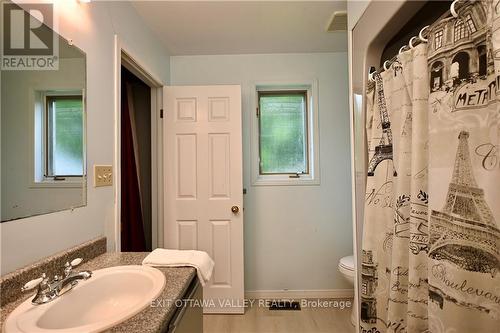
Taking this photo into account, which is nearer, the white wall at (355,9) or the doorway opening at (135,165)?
the white wall at (355,9)

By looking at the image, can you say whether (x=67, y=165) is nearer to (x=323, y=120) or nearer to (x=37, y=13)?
(x=37, y=13)

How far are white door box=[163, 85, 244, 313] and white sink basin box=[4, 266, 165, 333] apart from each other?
1129 mm

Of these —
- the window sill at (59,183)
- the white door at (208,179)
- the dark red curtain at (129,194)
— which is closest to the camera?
the window sill at (59,183)

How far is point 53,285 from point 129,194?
155cm

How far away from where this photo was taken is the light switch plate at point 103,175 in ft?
4.30

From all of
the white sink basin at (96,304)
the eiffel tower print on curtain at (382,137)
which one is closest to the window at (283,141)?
the eiffel tower print on curtain at (382,137)

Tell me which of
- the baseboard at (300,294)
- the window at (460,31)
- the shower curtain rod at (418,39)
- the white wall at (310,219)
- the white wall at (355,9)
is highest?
the white wall at (355,9)

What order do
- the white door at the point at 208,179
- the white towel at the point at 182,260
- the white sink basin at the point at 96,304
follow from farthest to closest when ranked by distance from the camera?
1. the white door at the point at 208,179
2. the white towel at the point at 182,260
3. the white sink basin at the point at 96,304

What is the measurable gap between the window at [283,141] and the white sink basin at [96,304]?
1659 mm

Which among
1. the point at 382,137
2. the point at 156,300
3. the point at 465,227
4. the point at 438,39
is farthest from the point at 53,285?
the point at 438,39

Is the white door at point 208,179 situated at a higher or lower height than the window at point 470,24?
lower

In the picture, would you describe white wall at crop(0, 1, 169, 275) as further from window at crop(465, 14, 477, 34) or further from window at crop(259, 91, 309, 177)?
window at crop(465, 14, 477, 34)

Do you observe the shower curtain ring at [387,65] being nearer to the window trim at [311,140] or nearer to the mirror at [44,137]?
the window trim at [311,140]

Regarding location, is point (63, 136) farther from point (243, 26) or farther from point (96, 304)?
point (243, 26)
